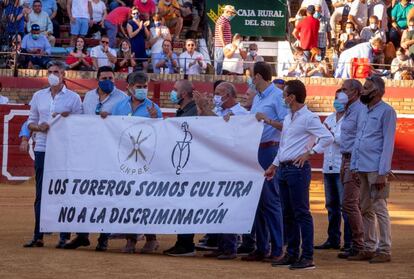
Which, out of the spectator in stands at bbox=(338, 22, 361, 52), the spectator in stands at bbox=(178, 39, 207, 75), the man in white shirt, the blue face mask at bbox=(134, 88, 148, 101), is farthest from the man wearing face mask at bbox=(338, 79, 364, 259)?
the spectator in stands at bbox=(338, 22, 361, 52)

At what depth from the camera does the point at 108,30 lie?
24953 millimetres

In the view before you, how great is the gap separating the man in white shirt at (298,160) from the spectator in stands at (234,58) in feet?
42.4

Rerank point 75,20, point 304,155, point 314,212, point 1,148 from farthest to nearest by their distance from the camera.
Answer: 1. point 75,20
2. point 1,148
3. point 314,212
4. point 304,155

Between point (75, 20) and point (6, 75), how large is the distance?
6.54 ft

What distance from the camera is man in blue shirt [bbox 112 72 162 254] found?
13039 millimetres

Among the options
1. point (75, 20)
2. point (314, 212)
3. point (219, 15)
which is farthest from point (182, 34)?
point (314, 212)

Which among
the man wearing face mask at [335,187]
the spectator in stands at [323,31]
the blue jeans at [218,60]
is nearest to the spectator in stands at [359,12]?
the spectator in stands at [323,31]

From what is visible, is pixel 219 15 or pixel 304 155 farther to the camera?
pixel 219 15

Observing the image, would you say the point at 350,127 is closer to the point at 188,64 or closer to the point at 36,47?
the point at 188,64

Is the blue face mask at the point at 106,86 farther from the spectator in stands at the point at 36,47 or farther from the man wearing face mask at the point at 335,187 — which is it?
the spectator in stands at the point at 36,47

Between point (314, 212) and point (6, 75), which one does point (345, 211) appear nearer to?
point (314, 212)

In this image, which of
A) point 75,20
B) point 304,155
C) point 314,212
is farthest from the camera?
point 75,20

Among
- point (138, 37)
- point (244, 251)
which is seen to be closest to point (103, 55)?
point (138, 37)

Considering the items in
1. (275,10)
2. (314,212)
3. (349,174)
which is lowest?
(314,212)
